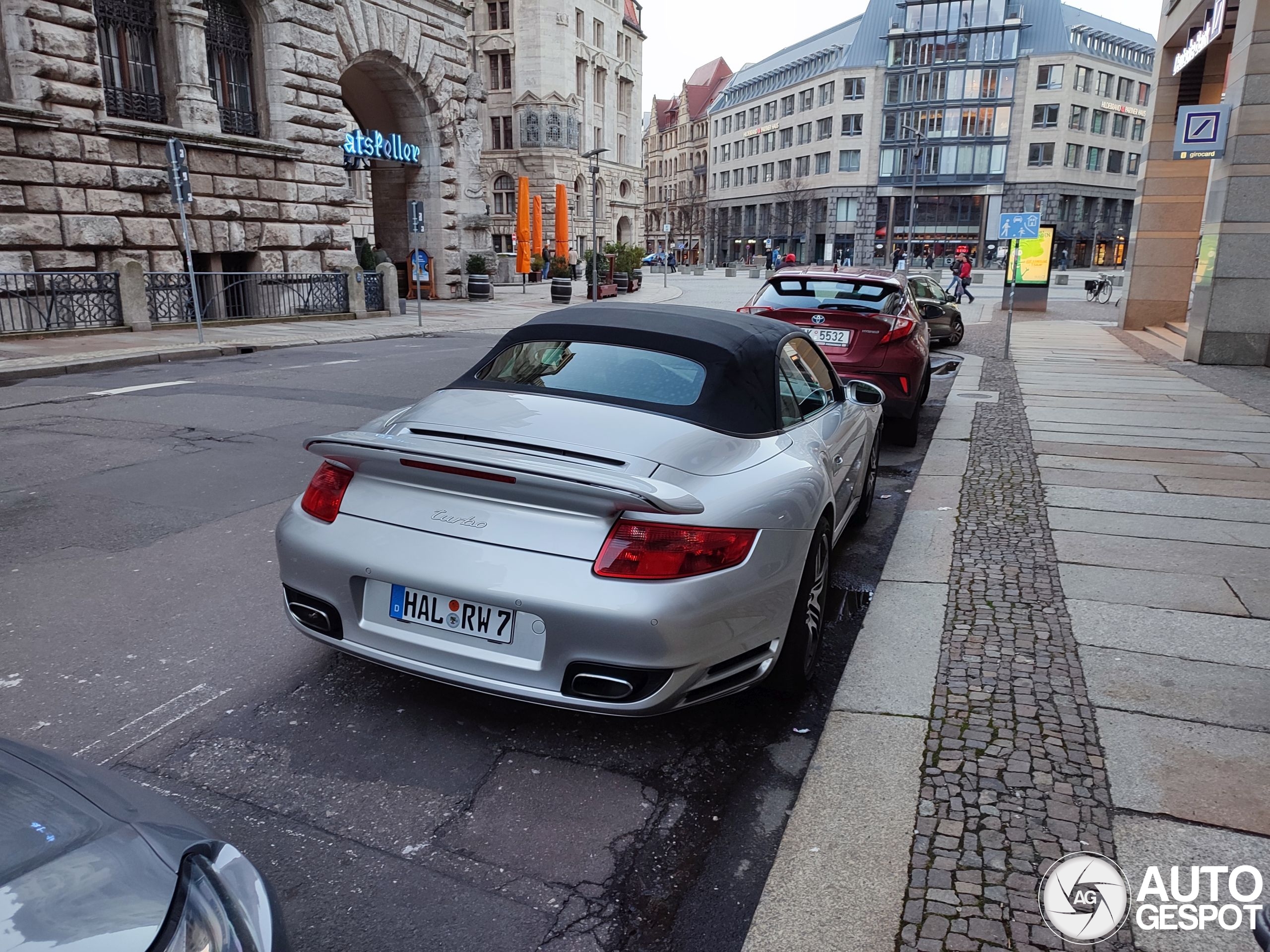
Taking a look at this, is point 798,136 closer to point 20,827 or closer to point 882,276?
point 882,276

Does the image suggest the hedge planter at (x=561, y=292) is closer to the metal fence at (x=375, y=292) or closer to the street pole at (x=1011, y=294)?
the metal fence at (x=375, y=292)

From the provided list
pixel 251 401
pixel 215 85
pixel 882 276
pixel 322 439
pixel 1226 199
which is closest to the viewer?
pixel 322 439

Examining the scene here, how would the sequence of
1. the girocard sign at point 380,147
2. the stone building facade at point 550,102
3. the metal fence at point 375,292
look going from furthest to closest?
the stone building facade at point 550,102 → the girocard sign at point 380,147 → the metal fence at point 375,292

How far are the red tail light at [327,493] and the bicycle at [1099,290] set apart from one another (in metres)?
34.2

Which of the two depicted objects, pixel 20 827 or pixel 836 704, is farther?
pixel 836 704

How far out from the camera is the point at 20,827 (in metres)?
1.58

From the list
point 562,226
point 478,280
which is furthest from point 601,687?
point 562,226

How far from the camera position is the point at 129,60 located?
1959cm

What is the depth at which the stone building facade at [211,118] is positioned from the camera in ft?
56.3

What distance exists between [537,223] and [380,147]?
36.7 metres

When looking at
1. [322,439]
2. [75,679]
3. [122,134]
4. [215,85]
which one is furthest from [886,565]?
[215,85]

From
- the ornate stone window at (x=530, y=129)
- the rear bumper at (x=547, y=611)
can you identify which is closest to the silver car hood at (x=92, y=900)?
the rear bumper at (x=547, y=611)

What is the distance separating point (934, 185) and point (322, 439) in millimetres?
89545

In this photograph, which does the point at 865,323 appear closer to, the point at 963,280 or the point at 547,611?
the point at 547,611
